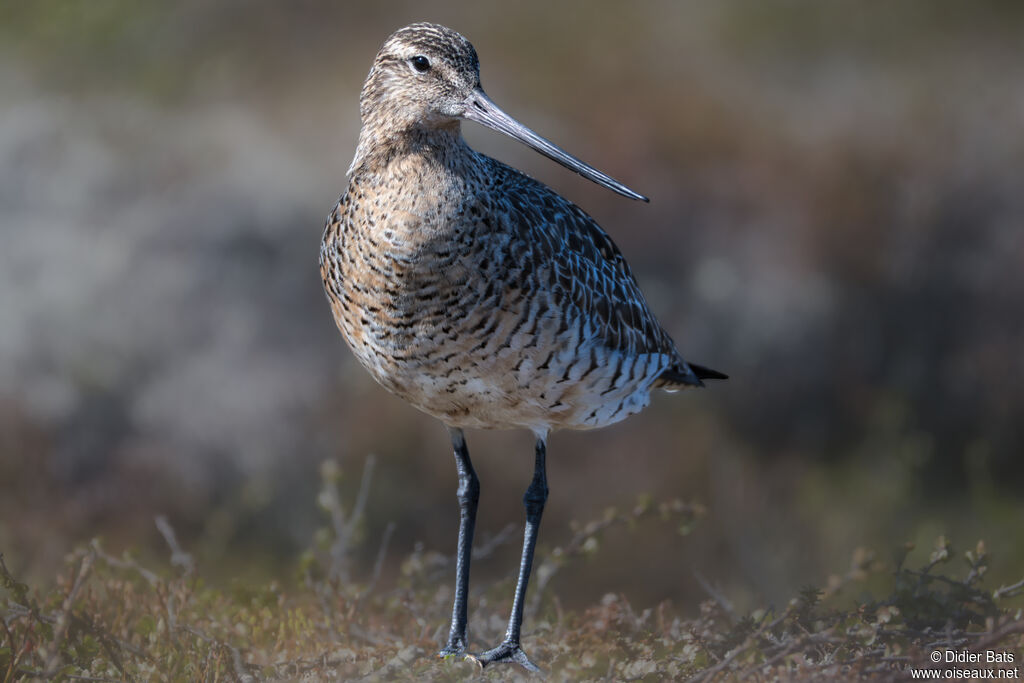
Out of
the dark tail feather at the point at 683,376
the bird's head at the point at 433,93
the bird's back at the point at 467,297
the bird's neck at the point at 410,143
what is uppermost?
the bird's head at the point at 433,93

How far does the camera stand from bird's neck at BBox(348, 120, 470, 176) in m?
4.23

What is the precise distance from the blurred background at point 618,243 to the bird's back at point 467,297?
7.64 feet

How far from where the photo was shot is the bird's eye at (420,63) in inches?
165

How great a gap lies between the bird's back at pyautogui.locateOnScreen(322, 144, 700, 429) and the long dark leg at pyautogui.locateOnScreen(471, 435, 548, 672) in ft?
1.29

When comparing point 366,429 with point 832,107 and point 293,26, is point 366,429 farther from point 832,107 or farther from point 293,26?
point 832,107

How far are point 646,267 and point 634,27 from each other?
3.60 metres

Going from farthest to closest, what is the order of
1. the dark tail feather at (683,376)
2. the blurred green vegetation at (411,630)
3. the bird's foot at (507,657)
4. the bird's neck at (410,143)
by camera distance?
the dark tail feather at (683,376) < the bird's foot at (507,657) < the bird's neck at (410,143) < the blurred green vegetation at (411,630)

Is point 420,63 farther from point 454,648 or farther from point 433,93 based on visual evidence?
point 454,648

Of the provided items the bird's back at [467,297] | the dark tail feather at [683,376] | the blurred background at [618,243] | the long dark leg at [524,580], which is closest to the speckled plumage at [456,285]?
the bird's back at [467,297]

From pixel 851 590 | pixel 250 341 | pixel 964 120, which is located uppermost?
pixel 964 120

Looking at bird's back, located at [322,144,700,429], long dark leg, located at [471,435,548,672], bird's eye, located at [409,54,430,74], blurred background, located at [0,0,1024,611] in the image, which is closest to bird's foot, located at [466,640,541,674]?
long dark leg, located at [471,435,548,672]

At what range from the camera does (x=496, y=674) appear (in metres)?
4.34

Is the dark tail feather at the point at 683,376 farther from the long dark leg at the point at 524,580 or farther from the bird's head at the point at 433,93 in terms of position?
the bird's head at the point at 433,93

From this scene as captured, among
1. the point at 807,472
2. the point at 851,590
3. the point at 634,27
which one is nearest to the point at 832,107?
the point at 634,27
